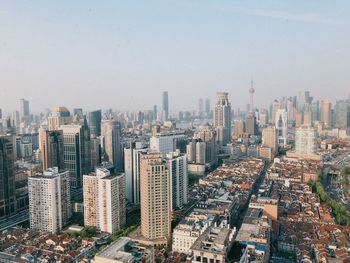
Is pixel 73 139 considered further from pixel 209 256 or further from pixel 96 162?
pixel 209 256

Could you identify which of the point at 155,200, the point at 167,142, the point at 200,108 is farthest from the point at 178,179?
the point at 200,108

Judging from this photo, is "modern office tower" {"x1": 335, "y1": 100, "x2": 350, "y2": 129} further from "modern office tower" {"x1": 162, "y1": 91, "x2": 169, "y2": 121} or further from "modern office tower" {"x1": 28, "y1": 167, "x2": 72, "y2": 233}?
"modern office tower" {"x1": 28, "y1": 167, "x2": 72, "y2": 233}

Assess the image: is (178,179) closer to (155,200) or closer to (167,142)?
(155,200)

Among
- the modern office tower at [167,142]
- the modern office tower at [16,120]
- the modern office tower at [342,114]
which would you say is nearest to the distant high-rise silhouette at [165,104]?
the modern office tower at [16,120]

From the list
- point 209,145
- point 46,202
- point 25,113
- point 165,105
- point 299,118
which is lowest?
point 46,202

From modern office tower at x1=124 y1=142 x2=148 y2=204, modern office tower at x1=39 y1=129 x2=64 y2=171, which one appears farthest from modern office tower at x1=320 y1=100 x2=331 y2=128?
modern office tower at x1=39 y1=129 x2=64 y2=171

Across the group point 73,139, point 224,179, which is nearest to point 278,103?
point 224,179
